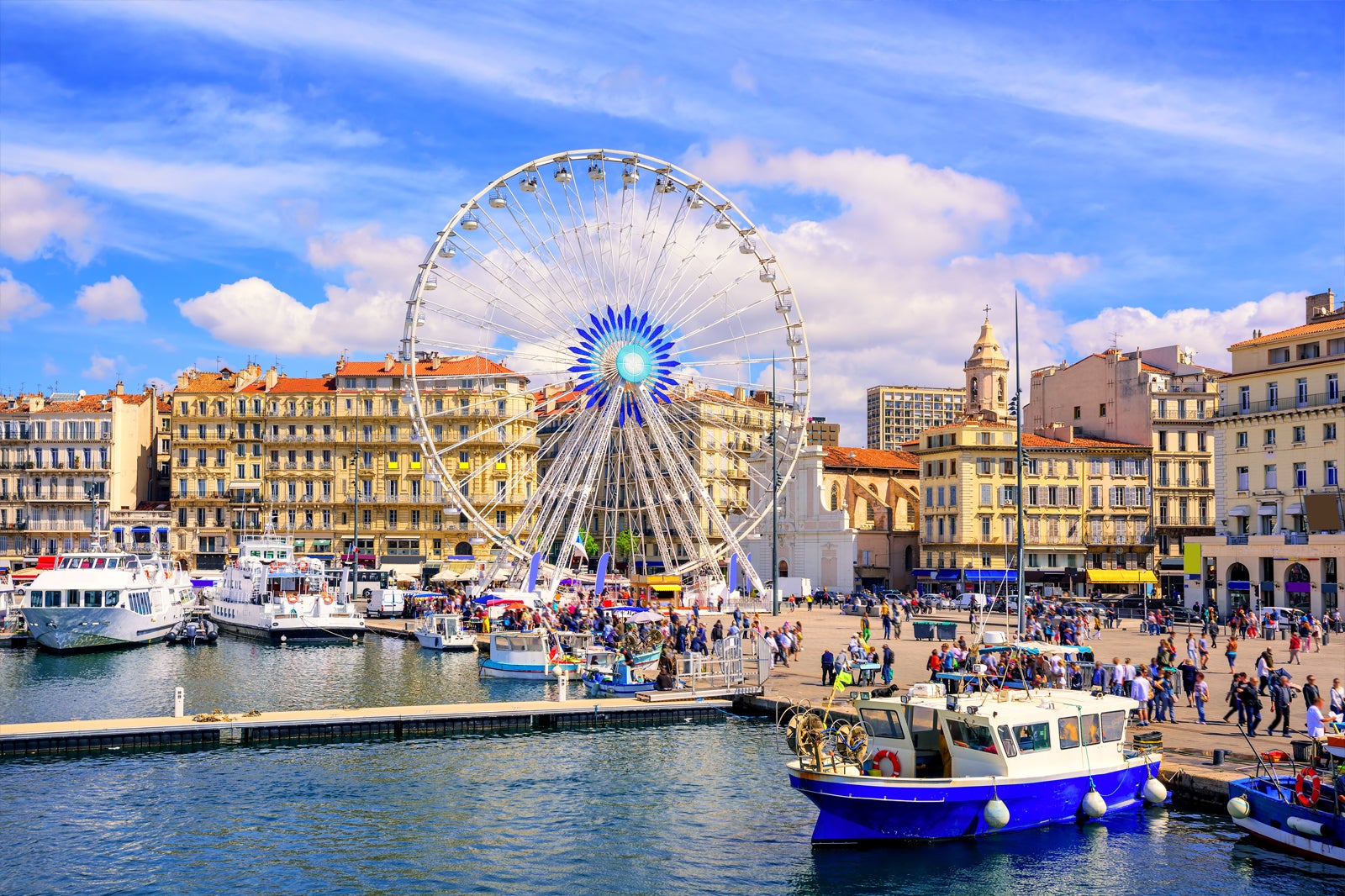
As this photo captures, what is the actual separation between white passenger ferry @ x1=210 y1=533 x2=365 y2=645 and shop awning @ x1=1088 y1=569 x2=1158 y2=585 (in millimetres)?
52871

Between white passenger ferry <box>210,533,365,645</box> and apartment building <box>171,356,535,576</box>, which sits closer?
white passenger ferry <box>210,533,365,645</box>

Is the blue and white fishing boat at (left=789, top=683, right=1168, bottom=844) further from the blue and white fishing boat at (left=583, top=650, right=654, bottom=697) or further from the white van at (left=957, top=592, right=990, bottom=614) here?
the white van at (left=957, top=592, right=990, bottom=614)

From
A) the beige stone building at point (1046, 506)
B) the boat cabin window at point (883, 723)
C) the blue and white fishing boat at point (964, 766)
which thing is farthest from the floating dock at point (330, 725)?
the beige stone building at point (1046, 506)

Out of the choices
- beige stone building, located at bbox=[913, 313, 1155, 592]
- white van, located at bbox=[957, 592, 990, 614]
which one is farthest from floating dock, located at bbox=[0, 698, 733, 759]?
beige stone building, located at bbox=[913, 313, 1155, 592]

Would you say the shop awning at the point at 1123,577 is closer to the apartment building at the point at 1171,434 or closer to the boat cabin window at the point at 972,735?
the apartment building at the point at 1171,434

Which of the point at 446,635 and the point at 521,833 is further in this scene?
the point at 446,635

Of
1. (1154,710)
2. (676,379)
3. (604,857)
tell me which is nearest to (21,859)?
(604,857)

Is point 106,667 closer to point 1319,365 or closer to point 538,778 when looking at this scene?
point 538,778

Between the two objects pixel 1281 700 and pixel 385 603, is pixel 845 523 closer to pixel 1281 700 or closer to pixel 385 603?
pixel 385 603

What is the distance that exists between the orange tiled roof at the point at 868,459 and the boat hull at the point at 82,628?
202 ft

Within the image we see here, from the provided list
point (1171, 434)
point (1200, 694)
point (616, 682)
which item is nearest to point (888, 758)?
point (1200, 694)

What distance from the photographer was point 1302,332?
76438 millimetres

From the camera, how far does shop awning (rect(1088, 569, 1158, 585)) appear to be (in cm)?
9394

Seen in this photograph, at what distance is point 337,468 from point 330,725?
254ft
